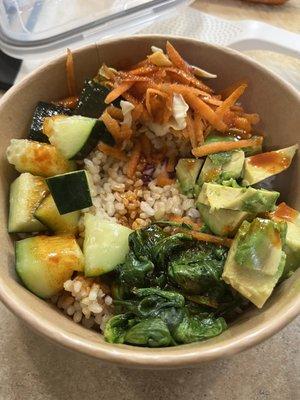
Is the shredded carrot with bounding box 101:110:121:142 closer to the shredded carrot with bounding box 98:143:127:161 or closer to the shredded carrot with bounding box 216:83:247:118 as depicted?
the shredded carrot with bounding box 98:143:127:161

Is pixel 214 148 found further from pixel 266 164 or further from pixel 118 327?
pixel 118 327

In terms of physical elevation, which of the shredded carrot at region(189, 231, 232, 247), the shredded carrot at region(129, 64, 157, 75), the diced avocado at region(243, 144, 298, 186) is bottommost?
the shredded carrot at region(189, 231, 232, 247)

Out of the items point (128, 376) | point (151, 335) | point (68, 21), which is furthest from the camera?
point (68, 21)

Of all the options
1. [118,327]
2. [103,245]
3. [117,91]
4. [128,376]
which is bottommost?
[128,376]

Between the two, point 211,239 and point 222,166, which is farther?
point 222,166

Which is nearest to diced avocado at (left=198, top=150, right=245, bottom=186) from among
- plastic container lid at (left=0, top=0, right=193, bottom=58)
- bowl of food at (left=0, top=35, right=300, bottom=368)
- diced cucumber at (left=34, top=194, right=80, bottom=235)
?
bowl of food at (left=0, top=35, right=300, bottom=368)

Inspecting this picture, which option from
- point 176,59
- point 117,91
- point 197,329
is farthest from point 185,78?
point 197,329
